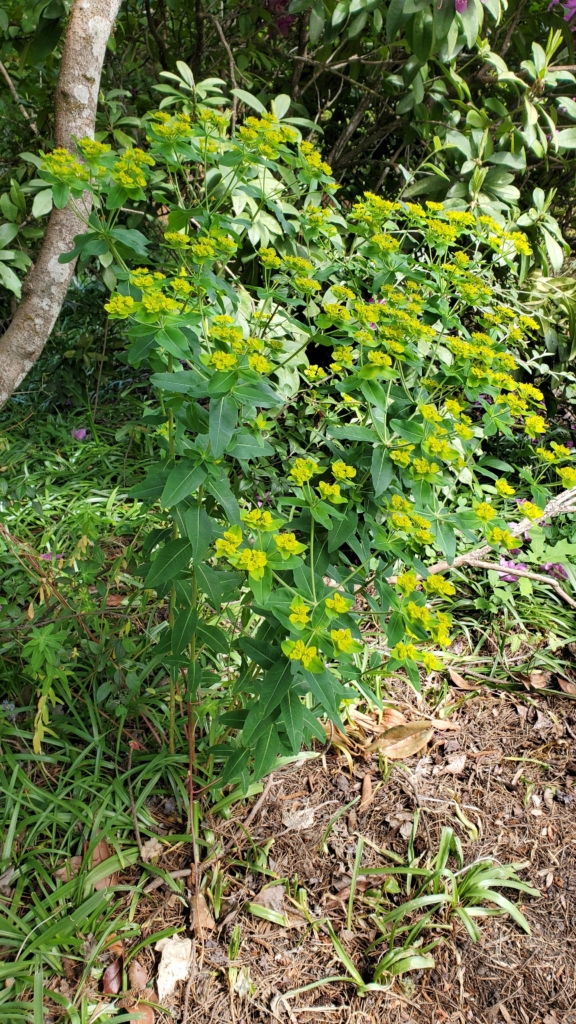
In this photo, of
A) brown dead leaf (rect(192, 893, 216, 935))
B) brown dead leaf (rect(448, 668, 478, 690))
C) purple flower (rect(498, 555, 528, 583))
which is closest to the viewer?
brown dead leaf (rect(192, 893, 216, 935))

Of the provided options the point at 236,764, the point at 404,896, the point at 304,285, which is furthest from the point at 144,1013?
the point at 304,285

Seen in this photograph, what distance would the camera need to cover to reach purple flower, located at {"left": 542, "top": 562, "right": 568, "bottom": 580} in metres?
2.47

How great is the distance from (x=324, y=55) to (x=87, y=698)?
229cm

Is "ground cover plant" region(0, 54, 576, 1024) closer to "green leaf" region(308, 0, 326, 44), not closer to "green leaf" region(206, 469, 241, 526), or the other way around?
"green leaf" region(206, 469, 241, 526)

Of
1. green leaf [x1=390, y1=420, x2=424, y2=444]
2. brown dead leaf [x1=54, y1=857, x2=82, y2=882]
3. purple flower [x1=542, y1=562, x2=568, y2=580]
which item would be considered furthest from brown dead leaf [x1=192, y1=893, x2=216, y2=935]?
purple flower [x1=542, y1=562, x2=568, y2=580]

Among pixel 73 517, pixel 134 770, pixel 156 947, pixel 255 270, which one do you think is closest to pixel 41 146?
pixel 255 270

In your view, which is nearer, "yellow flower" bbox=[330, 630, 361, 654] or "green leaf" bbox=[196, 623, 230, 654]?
"yellow flower" bbox=[330, 630, 361, 654]

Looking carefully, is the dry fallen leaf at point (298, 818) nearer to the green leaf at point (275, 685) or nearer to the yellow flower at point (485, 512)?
the green leaf at point (275, 685)

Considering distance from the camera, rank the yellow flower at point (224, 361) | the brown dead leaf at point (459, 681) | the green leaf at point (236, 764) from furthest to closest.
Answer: the brown dead leaf at point (459, 681)
the green leaf at point (236, 764)
the yellow flower at point (224, 361)

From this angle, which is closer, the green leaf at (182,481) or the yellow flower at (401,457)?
the green leaf at (182,481)

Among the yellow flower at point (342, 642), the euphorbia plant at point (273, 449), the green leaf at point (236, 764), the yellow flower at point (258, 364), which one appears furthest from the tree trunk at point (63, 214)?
the yellow flower at point (342, 642)

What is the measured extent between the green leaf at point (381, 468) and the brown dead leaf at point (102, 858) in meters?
1.05

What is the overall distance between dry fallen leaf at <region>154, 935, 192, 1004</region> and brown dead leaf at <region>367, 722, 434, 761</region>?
68 cm

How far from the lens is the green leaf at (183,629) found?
1.20m
